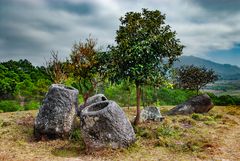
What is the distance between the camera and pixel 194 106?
1099 inches

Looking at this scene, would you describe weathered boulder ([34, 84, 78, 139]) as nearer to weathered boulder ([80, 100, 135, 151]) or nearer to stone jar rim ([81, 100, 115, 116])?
stone jar rim ([81, 100, 115, 116])

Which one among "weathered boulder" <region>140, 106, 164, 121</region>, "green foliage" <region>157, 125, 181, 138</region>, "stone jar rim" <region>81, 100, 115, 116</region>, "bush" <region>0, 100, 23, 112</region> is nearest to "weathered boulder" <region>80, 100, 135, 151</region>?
"stone jar rim" <region>81, 100, 115, 116</region>

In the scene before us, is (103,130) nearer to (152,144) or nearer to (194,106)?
(152,144)

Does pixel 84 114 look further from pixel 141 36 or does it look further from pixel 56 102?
pixel 141 36

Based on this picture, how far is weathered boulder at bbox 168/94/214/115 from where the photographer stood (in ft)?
90.0

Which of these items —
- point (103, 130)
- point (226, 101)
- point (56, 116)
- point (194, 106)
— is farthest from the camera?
point (226, 101)

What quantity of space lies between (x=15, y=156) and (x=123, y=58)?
27.3 feet

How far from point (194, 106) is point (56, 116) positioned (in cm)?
1293

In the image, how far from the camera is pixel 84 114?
16781 millimetres

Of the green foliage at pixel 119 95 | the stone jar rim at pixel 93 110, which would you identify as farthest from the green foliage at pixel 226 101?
the stone jar rim at pixel 93 110

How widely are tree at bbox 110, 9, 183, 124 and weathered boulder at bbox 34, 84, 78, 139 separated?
11.4 feet

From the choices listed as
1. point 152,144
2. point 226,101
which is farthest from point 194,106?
point 226,101

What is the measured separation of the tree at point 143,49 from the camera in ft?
67.2

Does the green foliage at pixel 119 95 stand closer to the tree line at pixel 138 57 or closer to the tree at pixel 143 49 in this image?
the tree line at pixel 138 57
